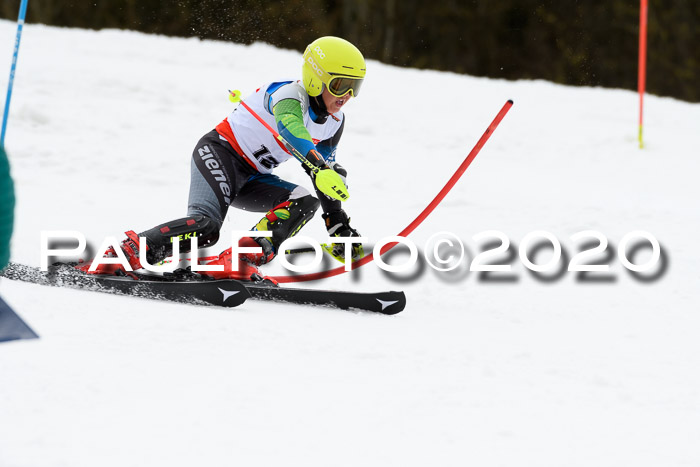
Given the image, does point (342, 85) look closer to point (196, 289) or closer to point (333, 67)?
point (333, 67)

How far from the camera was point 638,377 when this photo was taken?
10.7ft

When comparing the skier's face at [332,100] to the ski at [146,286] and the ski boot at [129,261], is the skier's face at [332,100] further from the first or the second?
the ski boot at [129,261]

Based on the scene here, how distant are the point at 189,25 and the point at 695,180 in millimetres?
18484

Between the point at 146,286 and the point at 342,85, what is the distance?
1.37 metres

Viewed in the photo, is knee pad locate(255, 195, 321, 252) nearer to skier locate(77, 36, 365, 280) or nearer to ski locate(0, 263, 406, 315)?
skier locate(77, 36, 365, 280)

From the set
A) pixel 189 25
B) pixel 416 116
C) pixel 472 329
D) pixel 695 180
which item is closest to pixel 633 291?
pixel 472 329

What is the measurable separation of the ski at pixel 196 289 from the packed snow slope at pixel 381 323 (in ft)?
0.29

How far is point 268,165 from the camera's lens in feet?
14.8

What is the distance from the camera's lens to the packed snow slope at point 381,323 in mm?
2412

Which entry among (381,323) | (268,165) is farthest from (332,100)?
(381,323)

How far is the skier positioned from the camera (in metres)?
4.17

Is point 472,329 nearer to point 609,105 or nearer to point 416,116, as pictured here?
point 416,116

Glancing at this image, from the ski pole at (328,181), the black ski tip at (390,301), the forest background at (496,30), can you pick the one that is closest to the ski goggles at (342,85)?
the ski pole at (328,181)

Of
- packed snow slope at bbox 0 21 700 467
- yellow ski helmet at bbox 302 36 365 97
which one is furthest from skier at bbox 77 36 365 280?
packed snow slope at bbox 0 21 700 467
